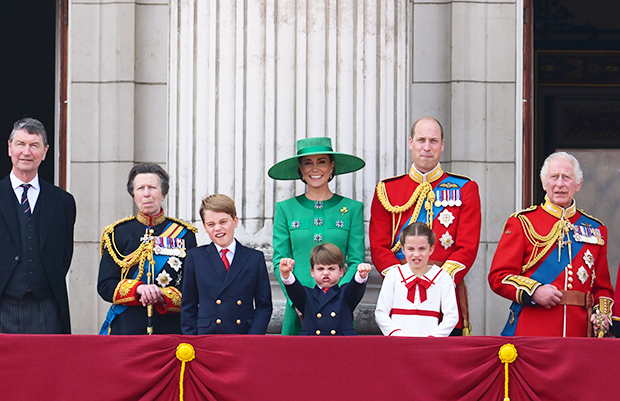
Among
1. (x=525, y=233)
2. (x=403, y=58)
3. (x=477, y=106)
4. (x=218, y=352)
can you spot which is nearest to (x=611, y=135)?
(x=477, y=106)

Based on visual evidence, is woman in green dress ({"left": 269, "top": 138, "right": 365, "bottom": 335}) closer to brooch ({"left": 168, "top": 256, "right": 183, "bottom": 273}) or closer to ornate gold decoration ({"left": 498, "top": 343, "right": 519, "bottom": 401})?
brooch ({"left": 168, "top": 256, "right": 183, "bottom": 273})

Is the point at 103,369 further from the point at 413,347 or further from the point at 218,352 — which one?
the point at 413,347

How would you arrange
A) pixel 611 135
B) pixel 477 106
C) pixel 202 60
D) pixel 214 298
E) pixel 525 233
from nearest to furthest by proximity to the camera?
1. pixel 214 298
2. pixel 525 233
3. pixel 202 60
4. pixel 477 106
5. pixel 611 135

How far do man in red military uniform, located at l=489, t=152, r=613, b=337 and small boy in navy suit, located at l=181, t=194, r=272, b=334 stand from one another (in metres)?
1.33

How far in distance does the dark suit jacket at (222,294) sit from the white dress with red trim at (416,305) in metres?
0.64

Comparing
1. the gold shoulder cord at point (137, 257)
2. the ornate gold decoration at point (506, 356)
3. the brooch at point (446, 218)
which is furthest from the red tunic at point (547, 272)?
the gold shoulder cord at point (137, 257)

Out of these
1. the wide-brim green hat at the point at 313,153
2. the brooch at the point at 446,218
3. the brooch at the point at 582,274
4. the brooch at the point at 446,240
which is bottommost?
the brooch at the point at 582,274

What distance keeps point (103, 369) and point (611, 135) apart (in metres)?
6.63

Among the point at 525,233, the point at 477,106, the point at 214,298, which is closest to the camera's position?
the point at 214,298

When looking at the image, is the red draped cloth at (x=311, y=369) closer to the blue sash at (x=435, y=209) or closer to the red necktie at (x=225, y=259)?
the red necktie at (x=225, y=259)

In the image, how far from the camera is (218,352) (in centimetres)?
445

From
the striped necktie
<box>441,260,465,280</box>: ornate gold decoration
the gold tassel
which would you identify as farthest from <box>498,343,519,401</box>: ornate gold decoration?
the striped necktie

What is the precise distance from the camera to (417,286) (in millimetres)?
4996

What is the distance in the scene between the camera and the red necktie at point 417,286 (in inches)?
196
